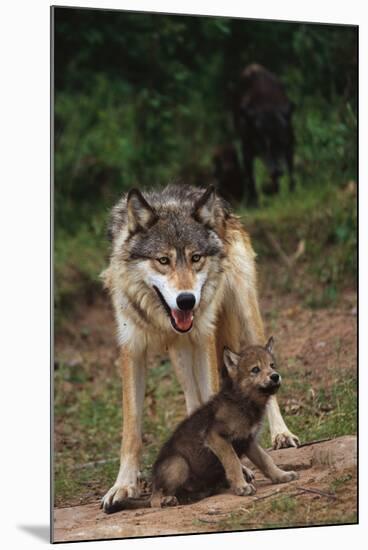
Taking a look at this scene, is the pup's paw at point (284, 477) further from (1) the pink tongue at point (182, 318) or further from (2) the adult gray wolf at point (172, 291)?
(1) the pink tongue at point (182, 318)

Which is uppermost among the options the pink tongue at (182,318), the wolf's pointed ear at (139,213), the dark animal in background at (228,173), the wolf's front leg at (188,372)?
the dark animal in background at (228,173)

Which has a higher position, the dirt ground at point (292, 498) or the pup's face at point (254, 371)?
the pup's face at point (254, 371)

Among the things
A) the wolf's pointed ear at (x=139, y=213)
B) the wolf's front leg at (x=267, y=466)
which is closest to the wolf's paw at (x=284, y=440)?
the wolf's front leg at (x=267, y=466)

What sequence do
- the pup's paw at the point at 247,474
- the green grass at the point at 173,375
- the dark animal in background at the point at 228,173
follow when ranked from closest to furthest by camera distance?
the pup's paw at the point at 247,474, the green grass at the point at 173,375, the dark animal in background at the point at 228,173

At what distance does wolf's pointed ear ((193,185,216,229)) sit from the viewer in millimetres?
5562

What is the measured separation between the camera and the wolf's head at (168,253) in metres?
5.35

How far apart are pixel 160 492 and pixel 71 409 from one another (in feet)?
8.43

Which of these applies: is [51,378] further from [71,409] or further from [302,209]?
[302,209]

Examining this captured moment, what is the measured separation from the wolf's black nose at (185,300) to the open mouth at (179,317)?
70mm

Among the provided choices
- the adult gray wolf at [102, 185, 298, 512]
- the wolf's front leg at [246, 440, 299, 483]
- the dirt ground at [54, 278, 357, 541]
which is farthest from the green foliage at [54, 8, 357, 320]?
the wolf's front leg at [246, 440, 299, 483]

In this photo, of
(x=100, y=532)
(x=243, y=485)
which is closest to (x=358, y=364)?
(x=243, y=485)

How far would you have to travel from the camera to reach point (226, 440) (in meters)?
5.30

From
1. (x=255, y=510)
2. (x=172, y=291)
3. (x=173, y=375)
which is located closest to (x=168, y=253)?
(x=172, y=291)

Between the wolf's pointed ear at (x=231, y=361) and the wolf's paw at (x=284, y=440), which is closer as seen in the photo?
the wolf's pointed ear at (x=231, y=361)
